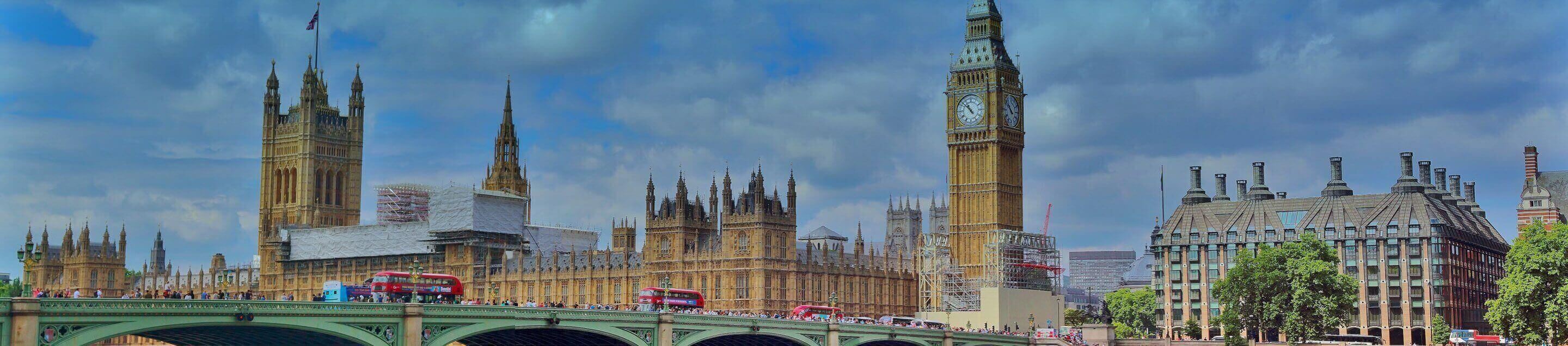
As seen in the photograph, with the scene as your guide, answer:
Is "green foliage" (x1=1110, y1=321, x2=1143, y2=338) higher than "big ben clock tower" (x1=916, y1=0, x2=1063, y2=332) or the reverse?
the reverse

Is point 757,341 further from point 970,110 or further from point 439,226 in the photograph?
point 439,226

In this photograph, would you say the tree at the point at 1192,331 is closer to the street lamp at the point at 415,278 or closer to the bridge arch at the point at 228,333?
the street lamp at the point at 415,278

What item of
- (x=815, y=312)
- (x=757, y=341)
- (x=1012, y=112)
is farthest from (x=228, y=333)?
(x=1012, y=112)

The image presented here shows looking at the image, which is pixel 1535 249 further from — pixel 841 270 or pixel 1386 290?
pixel 841 270

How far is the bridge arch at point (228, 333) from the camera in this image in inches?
2729

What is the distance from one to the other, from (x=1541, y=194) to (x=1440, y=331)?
3922 centimetres

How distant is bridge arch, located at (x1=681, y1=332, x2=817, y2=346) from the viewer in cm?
10594

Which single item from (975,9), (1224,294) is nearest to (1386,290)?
(1224,294)

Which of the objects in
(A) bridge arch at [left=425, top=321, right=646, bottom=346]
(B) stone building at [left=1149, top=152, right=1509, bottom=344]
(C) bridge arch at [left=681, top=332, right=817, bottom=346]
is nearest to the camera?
(A) bridge arch at [left=425, top=321, right=646, bottom=346]

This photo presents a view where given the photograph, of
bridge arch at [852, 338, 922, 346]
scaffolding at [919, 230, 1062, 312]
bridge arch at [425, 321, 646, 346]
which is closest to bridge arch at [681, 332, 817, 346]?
bridge arch at [852, 338, 922, 346]

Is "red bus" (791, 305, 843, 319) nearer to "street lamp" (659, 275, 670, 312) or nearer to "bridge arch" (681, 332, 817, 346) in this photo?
"street lamp" (659, 275, 670, 312)

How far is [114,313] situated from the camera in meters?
69.5

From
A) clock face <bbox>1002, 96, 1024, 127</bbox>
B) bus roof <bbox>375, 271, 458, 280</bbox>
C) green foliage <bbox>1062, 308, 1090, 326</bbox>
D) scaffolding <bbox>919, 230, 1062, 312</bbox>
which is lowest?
green foliage <bbox>1062, 308, 1090, 326</bbox>

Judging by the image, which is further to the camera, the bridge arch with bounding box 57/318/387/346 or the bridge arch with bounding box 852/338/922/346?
the bridge arch with bounding box 852/338/922/346
